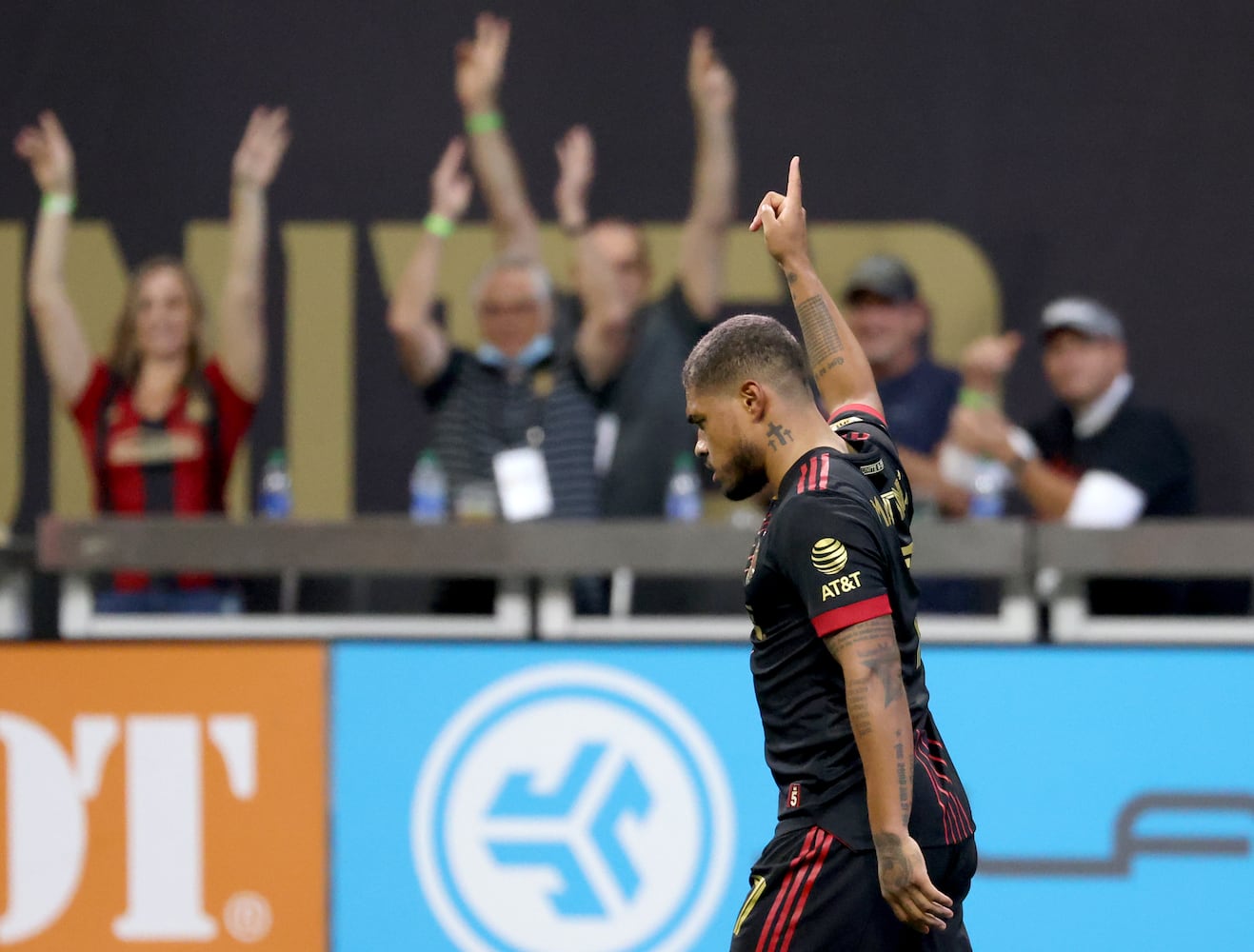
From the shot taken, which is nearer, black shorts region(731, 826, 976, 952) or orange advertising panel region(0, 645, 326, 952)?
black shorts region(731, 826, 976, 952)

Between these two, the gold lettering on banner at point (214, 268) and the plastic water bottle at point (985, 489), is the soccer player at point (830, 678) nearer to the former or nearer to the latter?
the plastic water bottle at point (985, 489)

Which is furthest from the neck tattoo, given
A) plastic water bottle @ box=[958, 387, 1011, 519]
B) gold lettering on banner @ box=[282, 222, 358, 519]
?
gold lettering on banner @ box=[282, 222, 358, 519]

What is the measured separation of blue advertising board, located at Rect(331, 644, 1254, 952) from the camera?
4668mm

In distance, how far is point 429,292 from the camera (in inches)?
228

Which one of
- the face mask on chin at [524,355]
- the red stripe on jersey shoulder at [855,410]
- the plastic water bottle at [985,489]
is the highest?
the face mask on chin at [524,355]

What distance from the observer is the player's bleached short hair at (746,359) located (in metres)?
2.75

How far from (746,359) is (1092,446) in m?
3.21

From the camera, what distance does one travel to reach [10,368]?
773 centimetres

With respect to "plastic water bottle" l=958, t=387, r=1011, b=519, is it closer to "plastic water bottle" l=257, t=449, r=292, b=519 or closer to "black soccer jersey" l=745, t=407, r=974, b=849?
"plastic water bottle" l=257, t=449, r=292, b=519

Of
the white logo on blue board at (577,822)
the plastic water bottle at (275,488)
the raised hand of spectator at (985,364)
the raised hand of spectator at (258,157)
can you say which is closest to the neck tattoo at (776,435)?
the white logo on blue board at (577,822)

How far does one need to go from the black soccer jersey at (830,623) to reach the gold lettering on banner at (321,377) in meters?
5.07

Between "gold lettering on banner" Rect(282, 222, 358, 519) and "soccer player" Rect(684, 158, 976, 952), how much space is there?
198 inches

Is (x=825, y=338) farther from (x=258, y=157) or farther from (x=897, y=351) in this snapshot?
(x=258, y=157)

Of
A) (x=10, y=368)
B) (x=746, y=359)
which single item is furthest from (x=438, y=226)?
(x=746, y=359)
